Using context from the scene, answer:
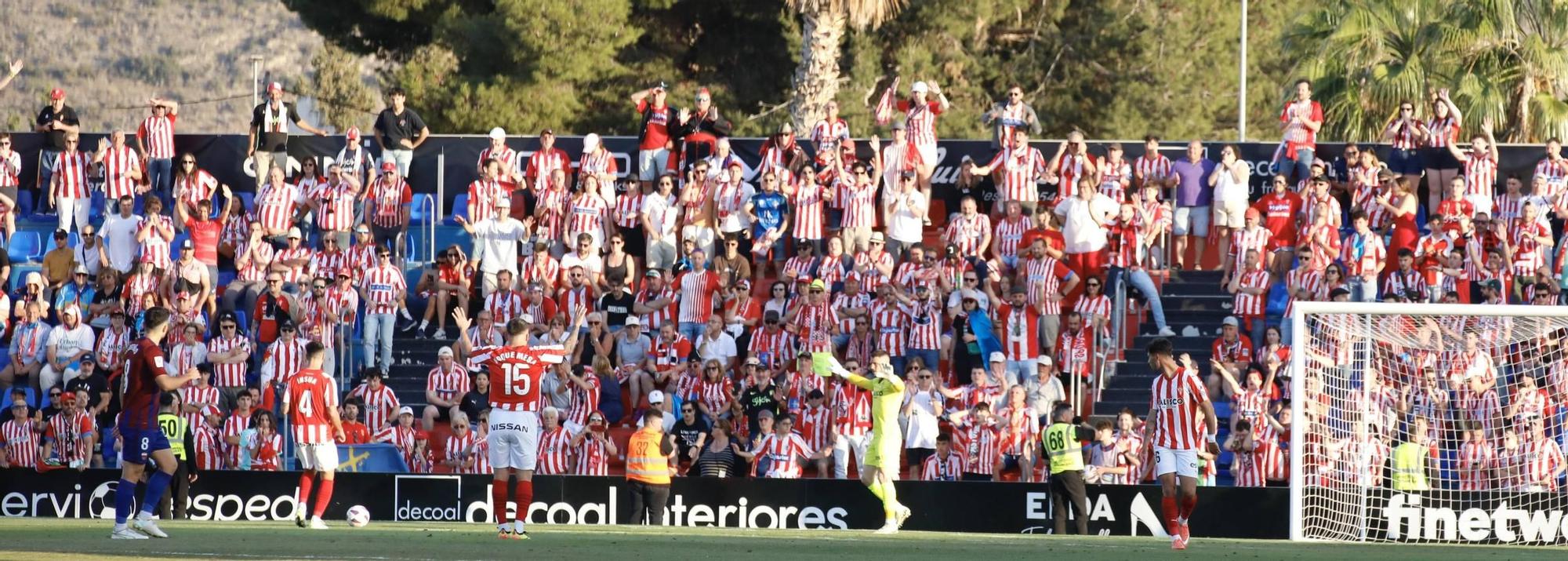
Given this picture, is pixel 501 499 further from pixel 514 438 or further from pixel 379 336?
Answer: pixel 379 336

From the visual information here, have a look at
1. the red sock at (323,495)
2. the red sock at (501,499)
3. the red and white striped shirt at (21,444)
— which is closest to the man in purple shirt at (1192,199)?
the red sock at (501,499)

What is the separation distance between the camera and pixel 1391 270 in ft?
72.0

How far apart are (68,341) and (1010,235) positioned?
10484mm

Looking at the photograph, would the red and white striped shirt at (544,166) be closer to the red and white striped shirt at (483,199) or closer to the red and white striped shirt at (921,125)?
the red and white striped shirt at (483,199)

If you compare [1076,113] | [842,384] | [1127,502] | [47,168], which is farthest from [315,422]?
[1076,113]

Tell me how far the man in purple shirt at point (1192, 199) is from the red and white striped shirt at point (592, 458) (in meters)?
7.52

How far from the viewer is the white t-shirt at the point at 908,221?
22656 mm

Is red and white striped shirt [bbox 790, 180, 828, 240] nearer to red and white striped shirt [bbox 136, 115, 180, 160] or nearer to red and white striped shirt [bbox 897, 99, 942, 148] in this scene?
red and white striped shirt [bbox 897, 99, 942, 148]

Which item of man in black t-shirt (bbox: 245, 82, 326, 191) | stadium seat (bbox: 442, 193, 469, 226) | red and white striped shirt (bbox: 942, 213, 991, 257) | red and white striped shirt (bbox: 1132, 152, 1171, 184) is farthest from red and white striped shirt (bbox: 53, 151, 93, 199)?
red and white striped shirt (bbox: 1132, 152, 1171, 184)

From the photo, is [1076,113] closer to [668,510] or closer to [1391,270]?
[1391,270]

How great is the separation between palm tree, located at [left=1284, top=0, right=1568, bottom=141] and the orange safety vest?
47.9ft

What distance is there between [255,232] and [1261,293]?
1122cm

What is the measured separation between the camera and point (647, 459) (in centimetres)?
1758

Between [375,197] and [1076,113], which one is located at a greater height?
[1076,113]
